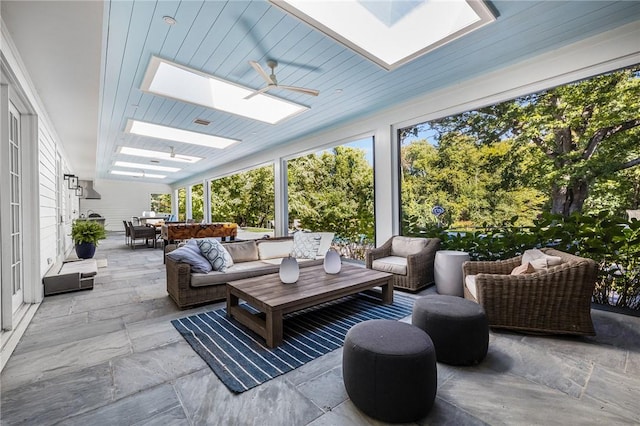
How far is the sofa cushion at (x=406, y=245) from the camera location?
4.34 metres

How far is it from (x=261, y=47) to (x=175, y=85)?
1.73m

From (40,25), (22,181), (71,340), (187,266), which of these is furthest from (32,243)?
(40,25)

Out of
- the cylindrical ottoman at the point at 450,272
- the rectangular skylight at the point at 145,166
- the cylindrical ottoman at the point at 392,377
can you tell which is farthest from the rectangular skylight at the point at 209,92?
the rectangular skylight at the point at 145,166

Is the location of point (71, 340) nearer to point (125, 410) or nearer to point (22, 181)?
point (125, 410)

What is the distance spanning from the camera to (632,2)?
2.50 m

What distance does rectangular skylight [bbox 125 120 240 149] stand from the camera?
5.70 metres

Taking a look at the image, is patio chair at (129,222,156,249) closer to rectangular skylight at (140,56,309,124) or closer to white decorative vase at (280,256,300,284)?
rectangular skylight at (140,56,309,124)

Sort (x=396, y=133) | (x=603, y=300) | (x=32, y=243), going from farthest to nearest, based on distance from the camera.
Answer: (x=396, y=133) → (x=32, y=243) → (x=603, y=300)

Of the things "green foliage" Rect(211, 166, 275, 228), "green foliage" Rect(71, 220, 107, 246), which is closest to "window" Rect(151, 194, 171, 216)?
"green foliage" Rect(211, 166, 275, 228)

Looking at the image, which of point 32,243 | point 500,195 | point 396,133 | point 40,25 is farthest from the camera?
point 396,133

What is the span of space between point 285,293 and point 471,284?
6.26 feet

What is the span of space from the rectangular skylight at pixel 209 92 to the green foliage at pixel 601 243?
3.75 m

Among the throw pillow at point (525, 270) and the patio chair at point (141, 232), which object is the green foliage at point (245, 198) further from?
the throw pillow at point (525, 270)

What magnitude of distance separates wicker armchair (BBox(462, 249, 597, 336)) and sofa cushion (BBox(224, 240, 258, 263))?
3.19 m
